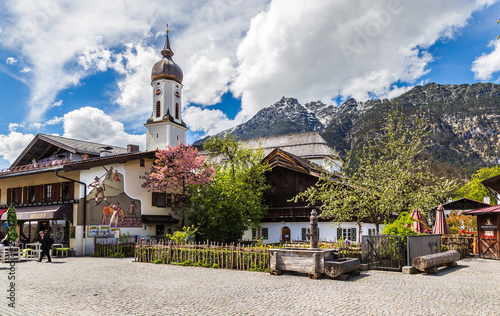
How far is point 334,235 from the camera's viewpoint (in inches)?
1109

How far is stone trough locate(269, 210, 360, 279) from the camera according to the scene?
13325mm

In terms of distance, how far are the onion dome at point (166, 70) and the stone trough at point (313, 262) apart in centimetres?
4805

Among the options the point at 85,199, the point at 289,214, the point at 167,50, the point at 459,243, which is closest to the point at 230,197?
the point at 289,214

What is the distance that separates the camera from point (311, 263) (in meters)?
13.7

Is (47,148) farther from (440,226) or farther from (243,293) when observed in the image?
(440,226)

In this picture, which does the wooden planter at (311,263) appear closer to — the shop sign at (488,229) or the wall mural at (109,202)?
the shop sign at (488,229)

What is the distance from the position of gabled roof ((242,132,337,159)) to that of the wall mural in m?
41.9

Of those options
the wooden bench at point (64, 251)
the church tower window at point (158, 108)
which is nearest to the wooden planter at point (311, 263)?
the wooden bench at point (64, 251)

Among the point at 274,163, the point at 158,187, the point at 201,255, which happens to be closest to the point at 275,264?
the point at 201,255

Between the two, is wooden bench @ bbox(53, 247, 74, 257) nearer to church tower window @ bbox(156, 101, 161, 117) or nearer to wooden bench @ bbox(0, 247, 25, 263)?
wooden bench @ bbox(0, 247, 25, 263)

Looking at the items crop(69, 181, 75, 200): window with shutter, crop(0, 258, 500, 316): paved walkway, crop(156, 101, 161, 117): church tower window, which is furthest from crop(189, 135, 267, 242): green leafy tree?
crop(156, 101, 161, 117): church tower window

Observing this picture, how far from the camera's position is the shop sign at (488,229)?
21.5m

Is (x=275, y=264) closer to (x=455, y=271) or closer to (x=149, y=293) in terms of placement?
(x=149, y=293)

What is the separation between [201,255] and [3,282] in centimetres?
754
